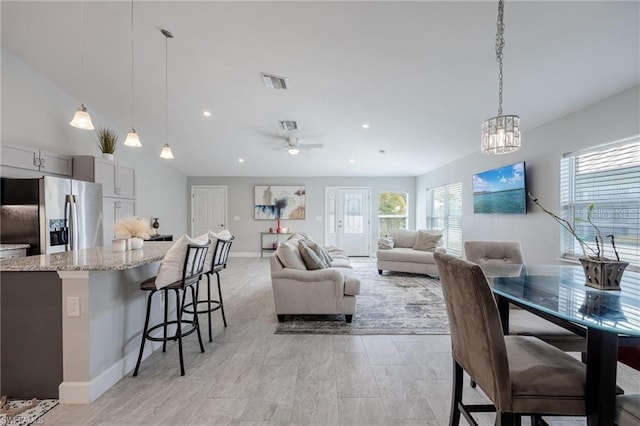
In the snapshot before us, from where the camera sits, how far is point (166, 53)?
3594 mm

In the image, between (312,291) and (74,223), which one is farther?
(74,223)

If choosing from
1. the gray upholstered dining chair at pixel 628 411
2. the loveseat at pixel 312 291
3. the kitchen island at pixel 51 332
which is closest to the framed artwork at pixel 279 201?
the loveseat at pixel 312 291

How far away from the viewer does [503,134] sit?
6.56 ft

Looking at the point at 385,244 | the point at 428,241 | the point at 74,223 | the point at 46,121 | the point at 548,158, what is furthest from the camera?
the point at 385,244

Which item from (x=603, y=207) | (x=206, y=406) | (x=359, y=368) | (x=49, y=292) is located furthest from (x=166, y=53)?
(x=603, y=207)

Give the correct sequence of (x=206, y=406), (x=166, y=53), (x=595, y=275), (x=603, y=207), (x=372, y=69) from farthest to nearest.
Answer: (x=166, y=53)
(x=372, y=69)
(x=603, y=207)
(x=206, y=406)
(x=595, y=275)

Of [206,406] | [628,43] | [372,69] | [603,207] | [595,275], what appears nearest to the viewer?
[595,275]

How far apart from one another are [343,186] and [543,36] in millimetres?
6156

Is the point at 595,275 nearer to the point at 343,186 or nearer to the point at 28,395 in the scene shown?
the point at 28,395

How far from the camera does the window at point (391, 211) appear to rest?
8.43 m

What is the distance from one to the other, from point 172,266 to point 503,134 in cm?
269

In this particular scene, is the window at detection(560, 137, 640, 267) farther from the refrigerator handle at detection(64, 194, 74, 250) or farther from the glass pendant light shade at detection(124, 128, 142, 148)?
the refrigerator handle at detection(64, 194, 74, 250)

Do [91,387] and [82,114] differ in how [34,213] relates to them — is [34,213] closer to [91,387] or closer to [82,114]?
[82,114]

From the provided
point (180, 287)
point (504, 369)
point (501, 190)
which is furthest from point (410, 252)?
point (504, 369)
